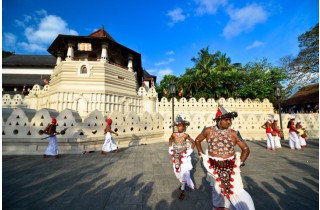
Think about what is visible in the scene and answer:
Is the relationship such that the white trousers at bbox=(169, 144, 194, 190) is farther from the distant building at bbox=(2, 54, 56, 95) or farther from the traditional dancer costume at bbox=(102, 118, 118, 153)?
the distant building at bbox=(2, 54, 56, 95)

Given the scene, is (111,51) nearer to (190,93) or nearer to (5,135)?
(190,93)

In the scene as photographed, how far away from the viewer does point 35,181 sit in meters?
4.30

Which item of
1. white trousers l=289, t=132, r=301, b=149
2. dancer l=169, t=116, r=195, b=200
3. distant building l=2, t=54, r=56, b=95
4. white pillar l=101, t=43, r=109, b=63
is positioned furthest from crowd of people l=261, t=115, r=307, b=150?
distant building l=2, t=54, r=56, b=95

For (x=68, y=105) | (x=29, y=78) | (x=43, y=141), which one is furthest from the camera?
(x=29, y=78)

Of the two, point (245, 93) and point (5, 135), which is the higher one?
point (245, 93)

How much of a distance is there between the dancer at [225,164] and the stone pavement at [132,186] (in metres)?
0.73

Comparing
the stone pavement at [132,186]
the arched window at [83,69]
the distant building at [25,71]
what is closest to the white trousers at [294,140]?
the stone pavement at [132,186]

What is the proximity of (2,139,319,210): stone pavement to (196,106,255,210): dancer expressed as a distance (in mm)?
727

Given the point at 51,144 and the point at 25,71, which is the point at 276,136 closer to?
the point at 51,144

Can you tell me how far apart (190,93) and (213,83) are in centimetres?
335

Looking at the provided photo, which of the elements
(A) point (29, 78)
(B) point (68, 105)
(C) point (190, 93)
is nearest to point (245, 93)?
(C) point (190, 93)

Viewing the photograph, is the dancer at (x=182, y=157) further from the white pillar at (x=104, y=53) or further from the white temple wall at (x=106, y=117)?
the white pillar at (x=104, y=53)

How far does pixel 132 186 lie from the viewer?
396 centimetres

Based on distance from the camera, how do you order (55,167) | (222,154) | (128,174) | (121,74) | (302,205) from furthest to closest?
(121,74), (55,167), (128,174), (302,205), (222,154)
